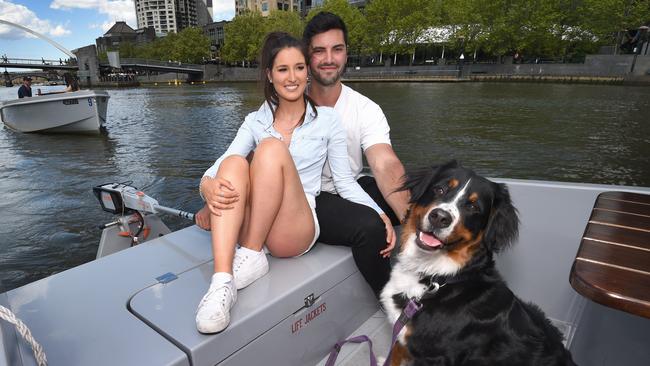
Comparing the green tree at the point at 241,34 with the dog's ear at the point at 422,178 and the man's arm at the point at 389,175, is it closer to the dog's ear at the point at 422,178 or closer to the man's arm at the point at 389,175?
the man's arm at the point at 389,175

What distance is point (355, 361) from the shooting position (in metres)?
2.40

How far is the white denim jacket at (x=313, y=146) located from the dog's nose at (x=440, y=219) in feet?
1.69

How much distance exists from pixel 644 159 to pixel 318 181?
1201 centimetres

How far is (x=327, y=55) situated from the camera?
2.93 metres

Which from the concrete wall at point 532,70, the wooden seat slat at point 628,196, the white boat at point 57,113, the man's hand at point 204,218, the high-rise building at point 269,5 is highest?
the high-rise building at point 269,5

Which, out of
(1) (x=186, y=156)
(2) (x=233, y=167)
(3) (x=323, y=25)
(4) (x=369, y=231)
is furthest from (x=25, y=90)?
(4) (x=369, y=231)

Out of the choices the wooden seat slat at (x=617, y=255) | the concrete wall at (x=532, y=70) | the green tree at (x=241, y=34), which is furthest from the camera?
the green tree at (x=241, y=34)

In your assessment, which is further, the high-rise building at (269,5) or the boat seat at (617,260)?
the high-rise building at (269,5)

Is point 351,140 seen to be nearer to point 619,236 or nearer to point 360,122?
point 360,122

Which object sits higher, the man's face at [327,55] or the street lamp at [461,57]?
the street lamp at [461,57]

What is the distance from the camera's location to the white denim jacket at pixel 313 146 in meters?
2.46

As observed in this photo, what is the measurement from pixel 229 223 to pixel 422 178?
1.16m

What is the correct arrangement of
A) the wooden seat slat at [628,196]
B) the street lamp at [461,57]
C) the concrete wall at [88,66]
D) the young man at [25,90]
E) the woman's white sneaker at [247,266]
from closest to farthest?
the woman's white sneaker at [247,266] → the wooden seat slat at [628,196] → the young man at [25,90] → the street lamp at [461,57] → the concrete wall at [88,66]

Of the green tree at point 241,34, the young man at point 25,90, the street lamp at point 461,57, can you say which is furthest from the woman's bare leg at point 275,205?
the green tree at point 241,34
